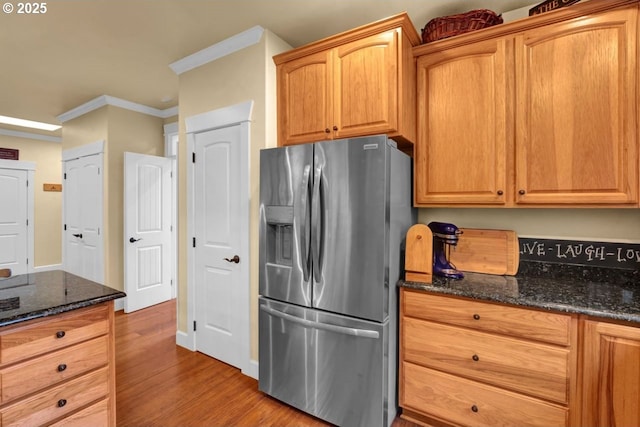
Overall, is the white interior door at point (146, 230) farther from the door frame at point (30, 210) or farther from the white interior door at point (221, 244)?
the door frame at point (30, 210)

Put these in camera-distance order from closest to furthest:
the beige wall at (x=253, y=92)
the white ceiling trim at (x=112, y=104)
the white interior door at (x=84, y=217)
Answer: the beige wall at (x=253, y=92)
the white ceiling trim at (x=112, y=104)
the white interior door at (x=84, y=217)

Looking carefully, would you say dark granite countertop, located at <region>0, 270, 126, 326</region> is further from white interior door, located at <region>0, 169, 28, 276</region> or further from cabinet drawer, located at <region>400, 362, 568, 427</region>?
white interior door, located at <region>0, 169, 28, 276</region>

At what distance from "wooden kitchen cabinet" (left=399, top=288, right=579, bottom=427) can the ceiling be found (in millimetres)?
1930

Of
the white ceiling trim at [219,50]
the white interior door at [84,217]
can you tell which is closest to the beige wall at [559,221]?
the white ceiling trim at [219,50]

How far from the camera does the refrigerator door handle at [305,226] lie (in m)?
1.85

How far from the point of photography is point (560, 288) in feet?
5.33

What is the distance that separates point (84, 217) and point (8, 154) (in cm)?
275

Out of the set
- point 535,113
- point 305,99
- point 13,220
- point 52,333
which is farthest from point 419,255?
point 13,220

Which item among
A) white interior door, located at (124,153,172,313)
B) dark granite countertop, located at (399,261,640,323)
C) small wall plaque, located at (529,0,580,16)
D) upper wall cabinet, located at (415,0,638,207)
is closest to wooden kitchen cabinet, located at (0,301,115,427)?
dark granite countertop, located at (399,261,640,323)

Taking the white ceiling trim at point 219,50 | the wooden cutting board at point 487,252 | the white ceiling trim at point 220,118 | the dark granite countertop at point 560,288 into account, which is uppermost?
the white ceiling trim at point 219,50

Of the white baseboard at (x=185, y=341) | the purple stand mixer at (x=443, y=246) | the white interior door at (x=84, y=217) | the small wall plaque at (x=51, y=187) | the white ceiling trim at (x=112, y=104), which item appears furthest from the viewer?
the small wall plaque at (x=51, y=187)

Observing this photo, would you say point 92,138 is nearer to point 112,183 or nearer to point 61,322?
point 112,183

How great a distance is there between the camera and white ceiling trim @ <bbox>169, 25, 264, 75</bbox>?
229 centimetres

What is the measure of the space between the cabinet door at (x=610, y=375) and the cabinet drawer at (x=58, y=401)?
2.34 meters
